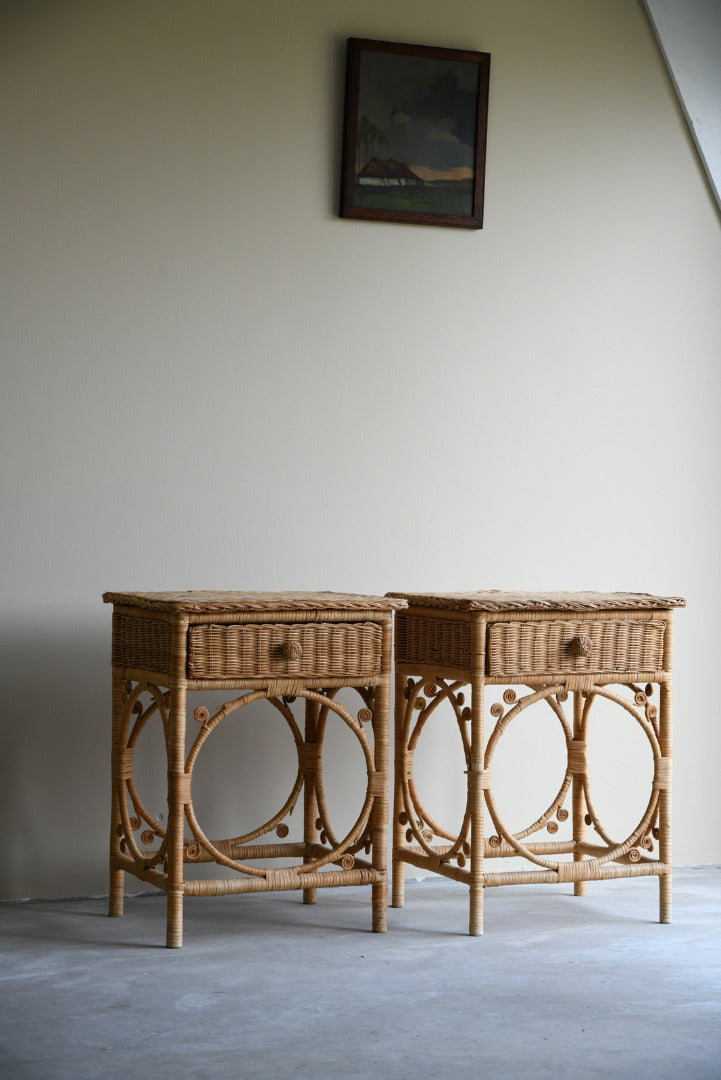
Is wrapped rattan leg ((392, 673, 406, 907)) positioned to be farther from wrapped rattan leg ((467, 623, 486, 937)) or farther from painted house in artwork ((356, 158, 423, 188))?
painted house in artwork ((356, 158, 423, 188))

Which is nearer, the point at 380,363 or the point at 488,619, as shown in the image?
the point at 488,619

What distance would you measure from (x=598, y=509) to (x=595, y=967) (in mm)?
1243

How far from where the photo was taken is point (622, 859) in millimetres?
→ 2877

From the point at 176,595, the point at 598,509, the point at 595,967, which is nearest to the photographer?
the point at 595,967

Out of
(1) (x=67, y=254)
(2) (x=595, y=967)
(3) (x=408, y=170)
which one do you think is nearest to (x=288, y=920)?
(2) (x=595, y=967)

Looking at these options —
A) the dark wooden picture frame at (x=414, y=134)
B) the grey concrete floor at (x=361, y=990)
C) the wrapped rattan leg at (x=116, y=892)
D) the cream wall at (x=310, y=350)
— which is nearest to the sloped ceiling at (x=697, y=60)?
the cream wall at (x=310, y=350)

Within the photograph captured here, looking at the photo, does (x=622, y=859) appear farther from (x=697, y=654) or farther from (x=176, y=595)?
(x=176, y=595)

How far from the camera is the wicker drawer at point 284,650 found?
8.16 feet

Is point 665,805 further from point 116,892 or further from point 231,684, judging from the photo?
point 116,892

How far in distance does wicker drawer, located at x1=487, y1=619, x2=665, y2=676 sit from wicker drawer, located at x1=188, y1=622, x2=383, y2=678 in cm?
25

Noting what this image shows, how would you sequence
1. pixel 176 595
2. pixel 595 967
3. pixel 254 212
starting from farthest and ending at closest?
pixel 254 212, pixel 176 595, pixel 595 967

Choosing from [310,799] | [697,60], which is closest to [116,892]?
[310,799]

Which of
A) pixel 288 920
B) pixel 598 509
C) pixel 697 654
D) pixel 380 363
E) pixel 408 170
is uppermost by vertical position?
pixel 408 170

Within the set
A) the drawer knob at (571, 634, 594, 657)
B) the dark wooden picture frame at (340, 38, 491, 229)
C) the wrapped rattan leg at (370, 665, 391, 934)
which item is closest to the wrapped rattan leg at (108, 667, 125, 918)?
the wrapped rattan leg at (370, 665, 391, 934)
